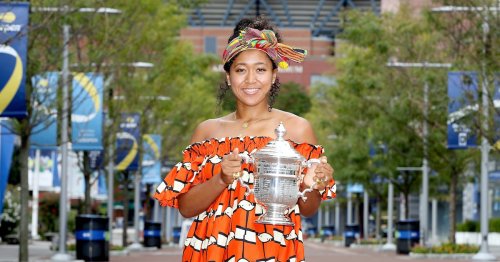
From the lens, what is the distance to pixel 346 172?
211 ft

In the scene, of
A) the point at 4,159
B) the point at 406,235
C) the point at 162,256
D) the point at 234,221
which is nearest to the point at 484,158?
the point at 406,235

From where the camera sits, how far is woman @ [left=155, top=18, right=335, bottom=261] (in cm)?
605

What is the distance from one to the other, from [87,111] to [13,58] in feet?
41.4

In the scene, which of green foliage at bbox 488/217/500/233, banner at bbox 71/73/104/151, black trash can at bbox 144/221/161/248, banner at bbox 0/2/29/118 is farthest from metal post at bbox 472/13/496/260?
green foliage at bbox 488/217/500/233

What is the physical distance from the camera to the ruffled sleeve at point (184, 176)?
6.26 metres

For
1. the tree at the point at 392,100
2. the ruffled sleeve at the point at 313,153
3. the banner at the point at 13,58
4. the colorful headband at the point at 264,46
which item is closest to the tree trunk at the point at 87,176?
the tree at the point at 392,100

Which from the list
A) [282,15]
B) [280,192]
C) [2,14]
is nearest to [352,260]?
[2,14]

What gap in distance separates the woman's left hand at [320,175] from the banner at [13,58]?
17.2m

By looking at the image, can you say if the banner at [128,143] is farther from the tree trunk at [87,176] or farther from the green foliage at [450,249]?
the green foliage at [450,249]

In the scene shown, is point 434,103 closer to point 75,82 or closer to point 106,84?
point 106,84

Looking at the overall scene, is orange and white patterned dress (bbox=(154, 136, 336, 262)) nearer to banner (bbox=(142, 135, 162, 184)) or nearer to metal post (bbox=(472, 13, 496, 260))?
metal post (bbox=(472, 13, 496, 260))

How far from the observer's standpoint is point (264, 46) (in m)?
6.18

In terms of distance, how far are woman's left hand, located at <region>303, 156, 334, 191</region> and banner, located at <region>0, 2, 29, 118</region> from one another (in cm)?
1719

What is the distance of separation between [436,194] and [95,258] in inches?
1447
